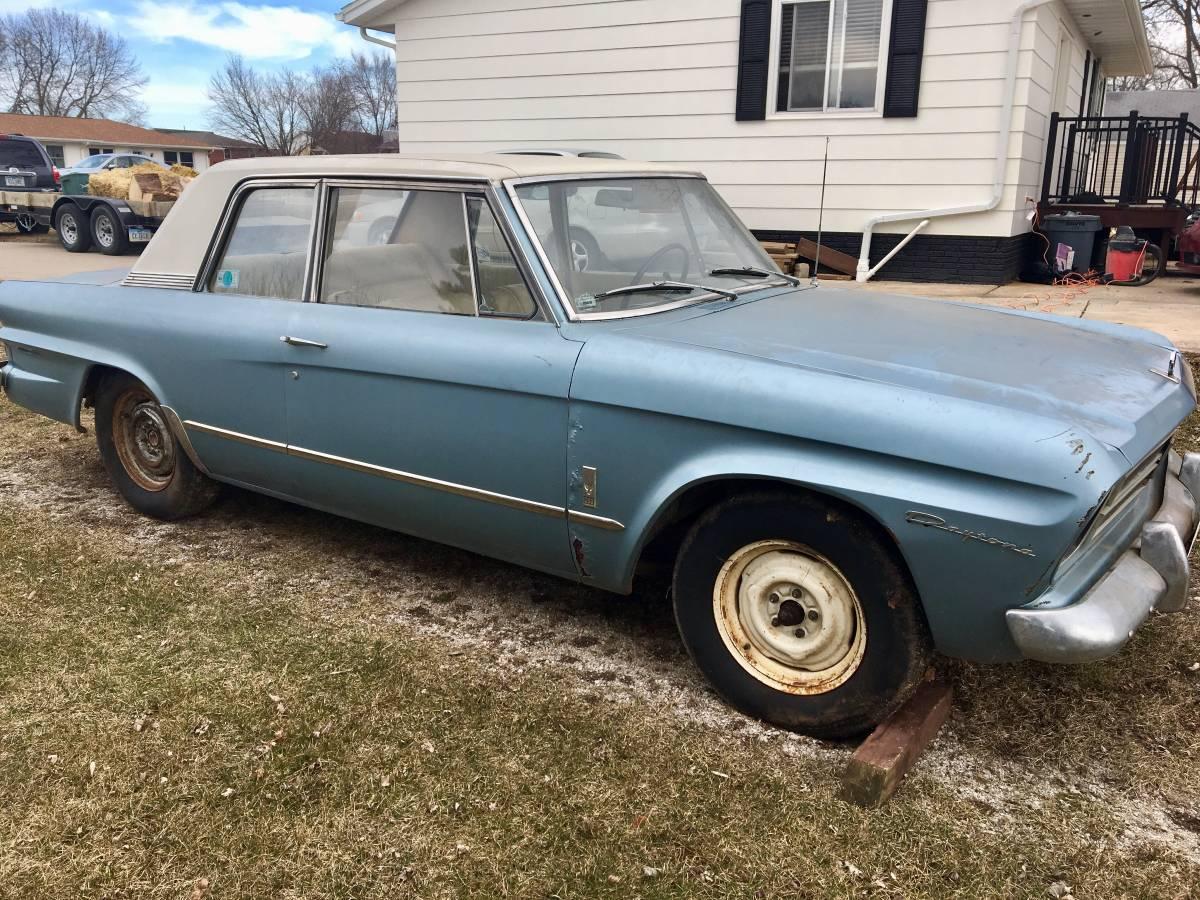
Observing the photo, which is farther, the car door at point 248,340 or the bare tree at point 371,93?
the bare tree at point 371,93

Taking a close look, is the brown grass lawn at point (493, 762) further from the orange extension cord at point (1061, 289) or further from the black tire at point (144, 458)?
the orange extension cord at point (1061, 289)

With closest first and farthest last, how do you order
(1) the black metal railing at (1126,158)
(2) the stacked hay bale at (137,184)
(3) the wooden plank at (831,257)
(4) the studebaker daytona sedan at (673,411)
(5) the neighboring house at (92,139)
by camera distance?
(4) the studebaker daytona sedan at (673,411), (3) the wooden plank at (831,257), (1) the black metal railing at (1126,158), (2) the stacked hay bale at (137,184), (5) the neighboring house at (92,139)

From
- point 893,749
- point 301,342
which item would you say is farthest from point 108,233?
point 893,749

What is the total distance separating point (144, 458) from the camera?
4430 millimetres

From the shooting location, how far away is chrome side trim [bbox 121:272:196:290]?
4004mm

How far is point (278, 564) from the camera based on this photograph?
3.99m

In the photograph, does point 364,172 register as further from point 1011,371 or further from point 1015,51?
point 1015,51

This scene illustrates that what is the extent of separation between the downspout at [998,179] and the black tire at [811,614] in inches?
303

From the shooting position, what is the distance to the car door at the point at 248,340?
3643mm

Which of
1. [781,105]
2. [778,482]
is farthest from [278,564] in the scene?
[781,105]

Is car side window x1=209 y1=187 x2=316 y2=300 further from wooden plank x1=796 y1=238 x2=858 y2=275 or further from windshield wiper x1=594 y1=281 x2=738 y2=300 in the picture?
wooden plank x1=796 y1=238 x2=858 y2=275

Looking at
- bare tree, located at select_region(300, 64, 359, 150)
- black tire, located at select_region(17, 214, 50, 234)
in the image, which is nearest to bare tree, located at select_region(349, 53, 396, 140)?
bare tree, located at select_region(300, 64, 359, 150)

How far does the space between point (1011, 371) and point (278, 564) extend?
292cm

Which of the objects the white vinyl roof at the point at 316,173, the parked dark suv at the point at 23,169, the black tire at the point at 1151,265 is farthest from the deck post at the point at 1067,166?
the parked dark suv at the point at 23,169
